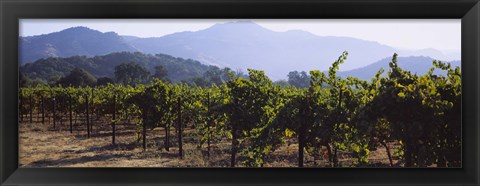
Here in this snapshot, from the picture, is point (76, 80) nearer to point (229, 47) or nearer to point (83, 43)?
point (83, 43)

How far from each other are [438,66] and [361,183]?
2.01m

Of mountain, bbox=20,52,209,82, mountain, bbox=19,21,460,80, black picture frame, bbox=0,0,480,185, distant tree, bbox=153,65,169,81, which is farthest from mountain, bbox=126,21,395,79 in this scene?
black picture frame, bbox=0,0,480,185

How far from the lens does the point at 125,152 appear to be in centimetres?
785

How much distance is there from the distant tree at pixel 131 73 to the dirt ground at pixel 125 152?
595 inches

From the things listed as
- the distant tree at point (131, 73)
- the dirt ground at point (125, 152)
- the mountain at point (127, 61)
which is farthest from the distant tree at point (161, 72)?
the dirt ground at point (125, 152)

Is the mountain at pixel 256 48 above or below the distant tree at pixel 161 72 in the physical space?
above

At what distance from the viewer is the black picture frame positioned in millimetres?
2037

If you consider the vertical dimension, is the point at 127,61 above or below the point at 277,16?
above

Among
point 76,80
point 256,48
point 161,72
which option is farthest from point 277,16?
point 256,48

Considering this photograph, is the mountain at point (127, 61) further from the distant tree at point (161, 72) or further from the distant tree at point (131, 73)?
the distant tree at point (131, 73)

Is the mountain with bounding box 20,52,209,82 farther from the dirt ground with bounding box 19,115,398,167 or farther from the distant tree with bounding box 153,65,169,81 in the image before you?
the dirt ground with bounding box 19,115,398,167

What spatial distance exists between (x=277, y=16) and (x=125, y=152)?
6.43 metres

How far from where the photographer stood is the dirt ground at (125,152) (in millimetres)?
7008

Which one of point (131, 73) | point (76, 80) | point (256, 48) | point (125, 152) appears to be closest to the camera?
point (125, 152)
